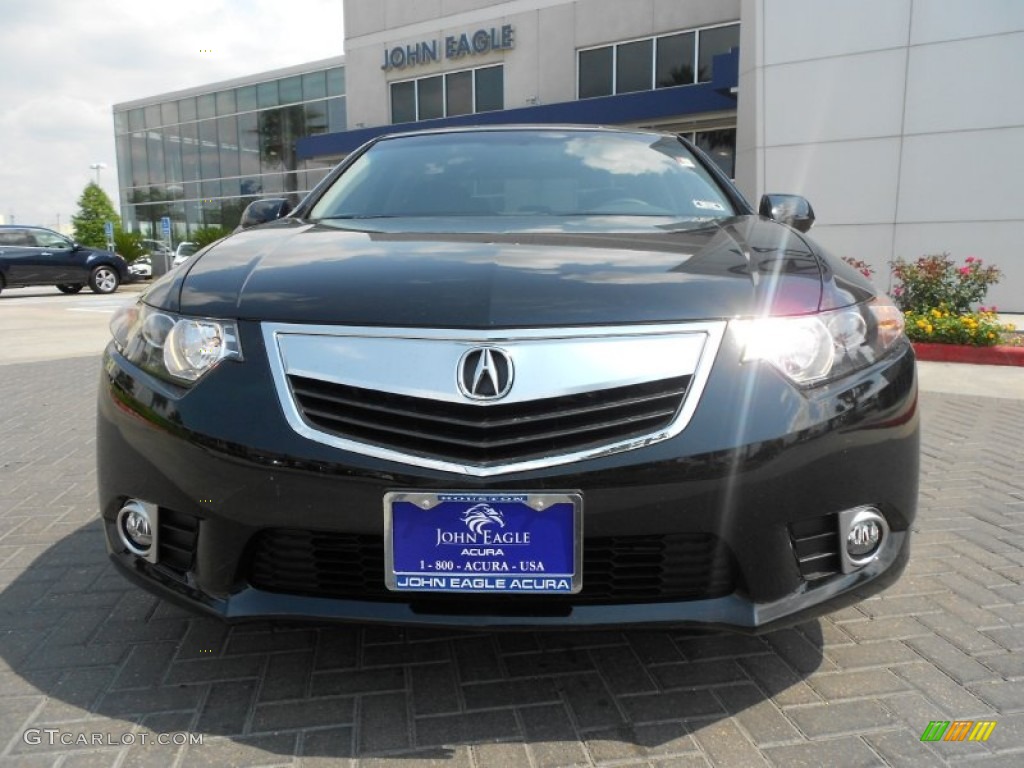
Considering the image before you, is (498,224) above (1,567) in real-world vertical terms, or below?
above

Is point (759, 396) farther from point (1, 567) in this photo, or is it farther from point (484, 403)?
point (1, 567)

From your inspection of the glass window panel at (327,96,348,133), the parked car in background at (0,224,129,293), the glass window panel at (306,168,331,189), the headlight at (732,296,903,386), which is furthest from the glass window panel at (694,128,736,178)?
the headlight at (732,296,903,386)

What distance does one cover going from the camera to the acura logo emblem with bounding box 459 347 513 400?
5.36 ft

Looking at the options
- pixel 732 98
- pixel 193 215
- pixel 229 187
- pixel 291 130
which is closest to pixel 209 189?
pixel 229 187

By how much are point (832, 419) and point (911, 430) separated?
12.4 inches

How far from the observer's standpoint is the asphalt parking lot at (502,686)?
1.75 metres

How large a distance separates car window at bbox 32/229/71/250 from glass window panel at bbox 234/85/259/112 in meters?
14.9

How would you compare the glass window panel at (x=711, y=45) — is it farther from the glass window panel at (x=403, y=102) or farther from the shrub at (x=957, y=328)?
the shrub at (x=957, y=328)

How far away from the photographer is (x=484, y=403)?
64.1 inches

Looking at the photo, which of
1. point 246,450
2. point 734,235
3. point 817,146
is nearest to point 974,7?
point 817,146

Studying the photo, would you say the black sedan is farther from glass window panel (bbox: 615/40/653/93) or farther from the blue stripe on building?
glass window panel (bbox: 615/40/653/93)

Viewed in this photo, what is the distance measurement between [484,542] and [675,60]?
19555 mm

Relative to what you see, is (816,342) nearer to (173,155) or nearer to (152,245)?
(173,155)

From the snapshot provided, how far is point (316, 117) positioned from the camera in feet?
99.1
